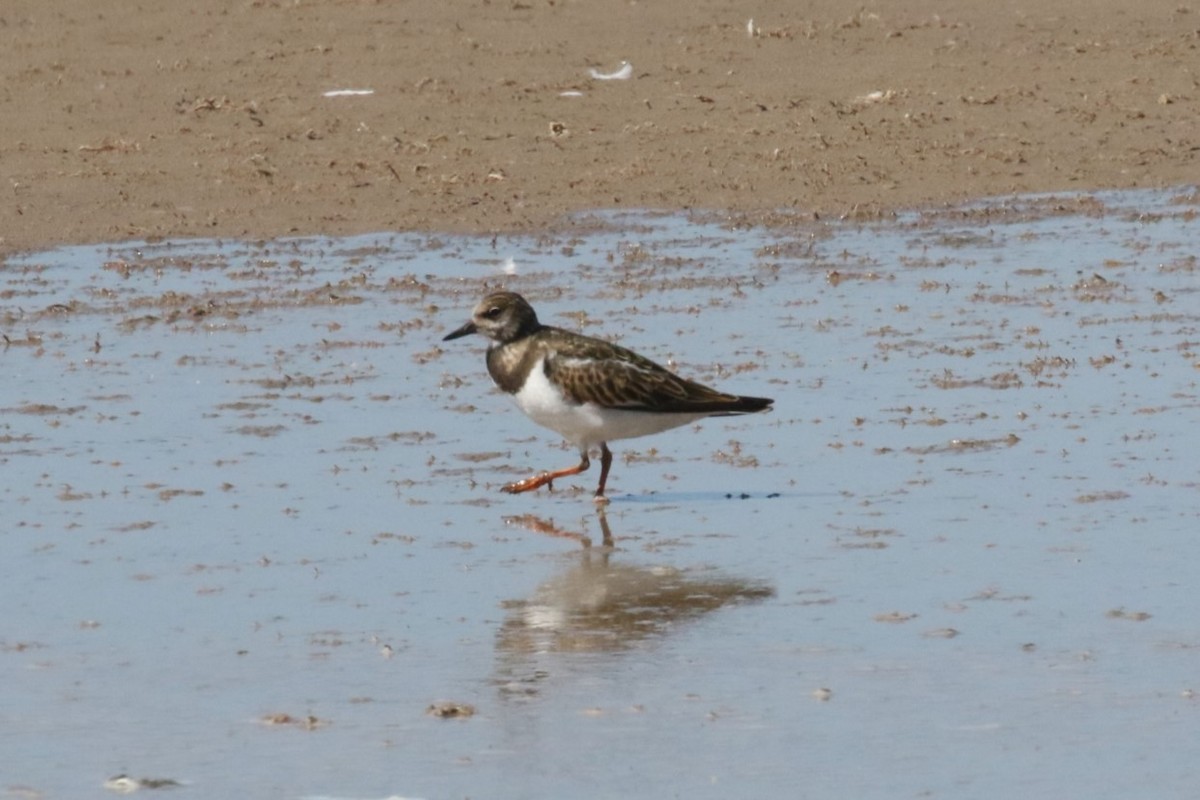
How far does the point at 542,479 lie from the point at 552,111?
10.3m

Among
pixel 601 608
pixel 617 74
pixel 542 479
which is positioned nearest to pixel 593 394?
pixel 542 479

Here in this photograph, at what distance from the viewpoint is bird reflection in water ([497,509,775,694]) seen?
7227mm

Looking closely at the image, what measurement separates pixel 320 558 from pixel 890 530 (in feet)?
6.93

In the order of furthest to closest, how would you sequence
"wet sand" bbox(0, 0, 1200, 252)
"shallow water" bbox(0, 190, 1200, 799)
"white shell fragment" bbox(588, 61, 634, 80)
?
1. "white shell fragment" bbox(588, 61, 634, 80)
2. "wet sand" bbox(0, 0, 1200, 252)
3. "shallow water" bbox(0, 190, 1200, 799)

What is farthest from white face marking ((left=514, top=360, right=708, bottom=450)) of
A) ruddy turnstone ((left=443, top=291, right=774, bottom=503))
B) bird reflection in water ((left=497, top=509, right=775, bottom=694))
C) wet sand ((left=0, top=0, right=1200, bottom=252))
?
wet sand ((left=0, top=0, right=1200, bottom=252))

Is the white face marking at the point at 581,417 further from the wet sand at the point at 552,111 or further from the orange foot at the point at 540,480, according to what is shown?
the wet sand at the point at 552,111

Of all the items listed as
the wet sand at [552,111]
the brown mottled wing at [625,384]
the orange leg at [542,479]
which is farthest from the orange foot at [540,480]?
the wet sand at [552,111]

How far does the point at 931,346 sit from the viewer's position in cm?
1222

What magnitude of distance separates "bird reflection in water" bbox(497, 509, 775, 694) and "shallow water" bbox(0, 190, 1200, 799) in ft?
0.09

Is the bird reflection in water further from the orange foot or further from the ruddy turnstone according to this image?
the ruddy turnstone

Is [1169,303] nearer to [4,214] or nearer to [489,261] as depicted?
[489,261]

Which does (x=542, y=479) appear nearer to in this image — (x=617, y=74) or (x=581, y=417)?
(x=581, y=417)

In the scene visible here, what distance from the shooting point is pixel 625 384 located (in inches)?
376

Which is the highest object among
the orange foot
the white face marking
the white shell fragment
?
the white shell fragment
